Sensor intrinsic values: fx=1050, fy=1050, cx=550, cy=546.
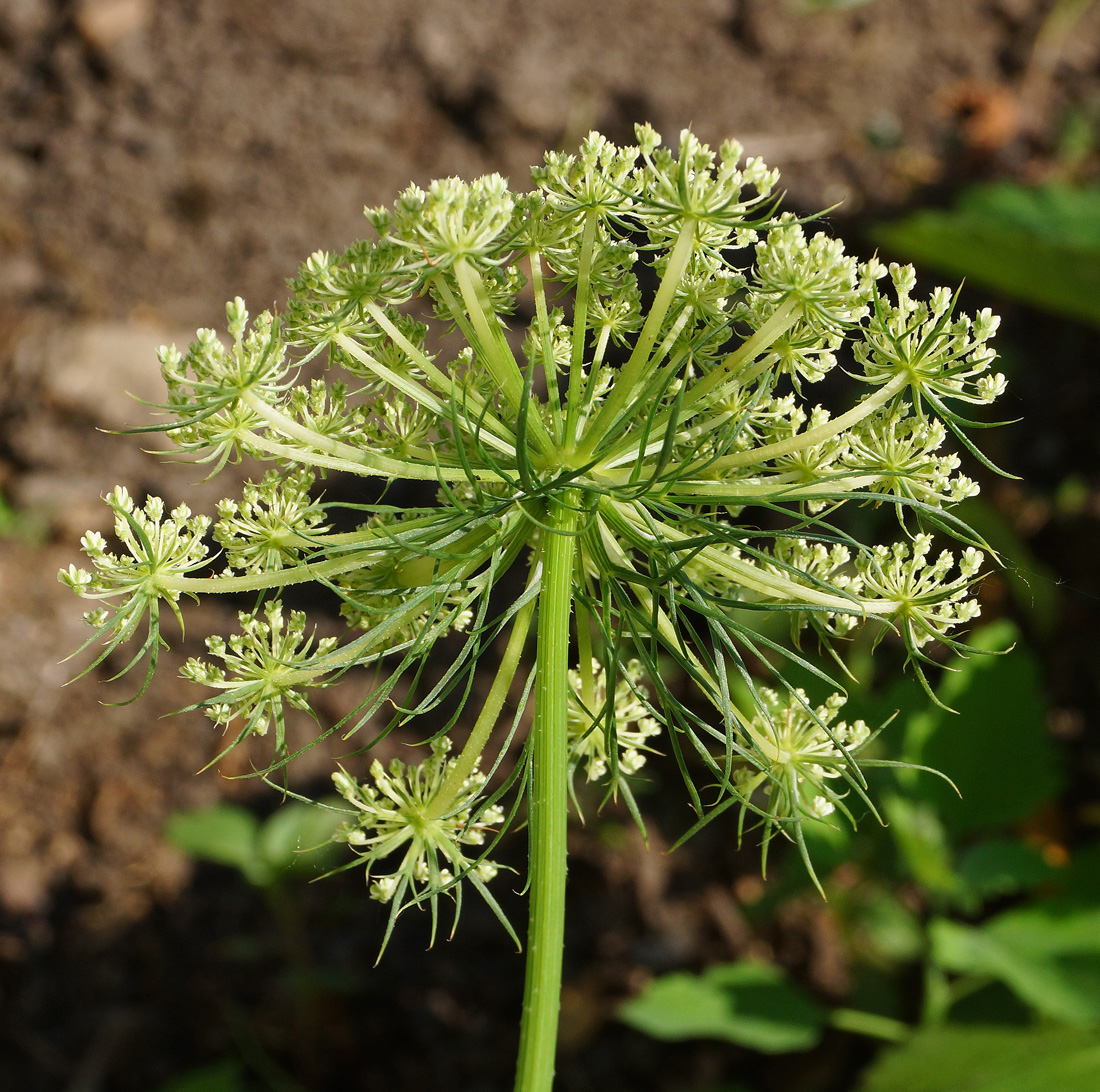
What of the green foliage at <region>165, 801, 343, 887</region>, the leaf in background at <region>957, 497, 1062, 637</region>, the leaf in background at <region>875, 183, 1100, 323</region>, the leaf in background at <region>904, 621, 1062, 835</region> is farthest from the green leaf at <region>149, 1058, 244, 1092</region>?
the leaf in background at <region>875, 183, 1100, 323</region>

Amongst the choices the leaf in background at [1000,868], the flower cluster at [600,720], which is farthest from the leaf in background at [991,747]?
the flower cluster at [600,720]

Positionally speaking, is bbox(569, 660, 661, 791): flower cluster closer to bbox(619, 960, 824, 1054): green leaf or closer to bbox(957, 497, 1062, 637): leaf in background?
bbox(619, 960, 824, 1054): green leaf

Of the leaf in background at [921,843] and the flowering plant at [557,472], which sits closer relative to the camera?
the flowering plant at [557,472]

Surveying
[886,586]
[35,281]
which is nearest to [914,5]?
[35,281]

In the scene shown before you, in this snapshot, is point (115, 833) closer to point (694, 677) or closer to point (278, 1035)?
point (278, 1035)

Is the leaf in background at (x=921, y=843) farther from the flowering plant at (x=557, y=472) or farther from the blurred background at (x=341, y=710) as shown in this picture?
the flowering plant at (x=557, y=472)
